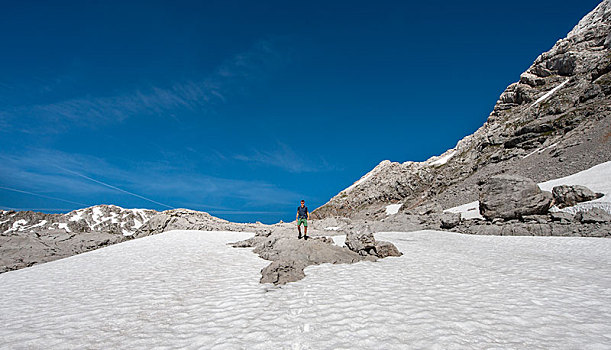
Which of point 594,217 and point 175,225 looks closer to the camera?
point 594,217

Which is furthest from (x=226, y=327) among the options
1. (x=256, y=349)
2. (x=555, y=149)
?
(x=555, y=149)

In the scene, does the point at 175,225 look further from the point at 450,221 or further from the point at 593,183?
the point at 593,183

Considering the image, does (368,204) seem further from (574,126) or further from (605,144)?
(605,144)

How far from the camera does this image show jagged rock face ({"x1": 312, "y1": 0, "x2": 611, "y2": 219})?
137 feet

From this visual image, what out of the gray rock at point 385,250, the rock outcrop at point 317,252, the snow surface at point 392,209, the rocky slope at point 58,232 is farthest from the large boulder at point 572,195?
the snow surface at point 392,209

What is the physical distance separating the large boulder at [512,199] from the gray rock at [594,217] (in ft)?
9.01

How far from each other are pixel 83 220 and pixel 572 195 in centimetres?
6751

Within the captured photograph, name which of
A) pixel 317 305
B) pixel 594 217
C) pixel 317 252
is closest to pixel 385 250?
pixel 317 252

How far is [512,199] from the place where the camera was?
23578mm

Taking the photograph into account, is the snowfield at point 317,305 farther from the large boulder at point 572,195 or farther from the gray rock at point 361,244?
the large boulder at point 572,195

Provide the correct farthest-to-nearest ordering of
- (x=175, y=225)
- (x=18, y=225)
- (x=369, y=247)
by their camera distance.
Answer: (x=18, y=225) < (x=175, y=225) < (x=369, y=247)

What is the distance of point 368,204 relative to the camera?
87.4 m

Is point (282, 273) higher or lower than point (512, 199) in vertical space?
lower

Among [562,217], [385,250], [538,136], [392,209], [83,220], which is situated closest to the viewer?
[385,250]
